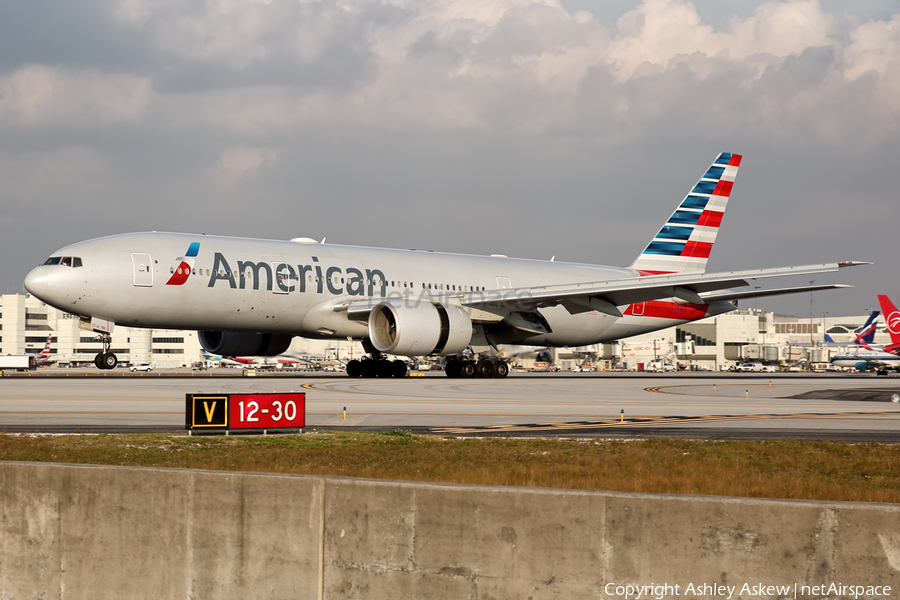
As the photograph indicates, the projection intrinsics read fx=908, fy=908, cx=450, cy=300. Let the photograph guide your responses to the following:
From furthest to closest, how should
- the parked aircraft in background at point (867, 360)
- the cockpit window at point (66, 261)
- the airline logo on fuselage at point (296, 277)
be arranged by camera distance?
the parked aircraft in background at point (867, 360) → the airline logo on fuselage at point (296, 277) → the cockpit window at point (66, 261)

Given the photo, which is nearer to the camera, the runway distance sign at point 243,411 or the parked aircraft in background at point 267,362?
the runway distance sign at point 243,411

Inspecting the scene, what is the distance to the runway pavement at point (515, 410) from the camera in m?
17.1

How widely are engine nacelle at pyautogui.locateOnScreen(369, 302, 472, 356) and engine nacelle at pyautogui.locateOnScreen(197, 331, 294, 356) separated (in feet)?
17.2

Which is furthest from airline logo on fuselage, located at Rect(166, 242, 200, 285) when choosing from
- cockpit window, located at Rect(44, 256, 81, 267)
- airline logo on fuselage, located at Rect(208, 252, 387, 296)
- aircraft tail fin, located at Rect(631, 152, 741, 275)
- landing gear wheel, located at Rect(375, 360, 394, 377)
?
aircraft tail fin, located at Rect(631, 152, 741, 275)

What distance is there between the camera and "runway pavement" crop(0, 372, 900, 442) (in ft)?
56.0

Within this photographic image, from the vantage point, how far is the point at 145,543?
7.38 m

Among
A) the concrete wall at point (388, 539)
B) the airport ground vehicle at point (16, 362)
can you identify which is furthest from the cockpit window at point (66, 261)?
the airport ground vehicle at point (16, 362)

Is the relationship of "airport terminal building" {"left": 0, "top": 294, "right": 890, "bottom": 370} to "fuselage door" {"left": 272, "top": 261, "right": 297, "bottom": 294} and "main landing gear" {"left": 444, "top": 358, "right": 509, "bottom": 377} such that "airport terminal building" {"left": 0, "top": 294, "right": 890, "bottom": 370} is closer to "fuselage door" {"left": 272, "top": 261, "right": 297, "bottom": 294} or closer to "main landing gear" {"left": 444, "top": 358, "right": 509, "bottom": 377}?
"main landing gear" {"left": 444, "top": 358, "right": 509, "bottom": 377}

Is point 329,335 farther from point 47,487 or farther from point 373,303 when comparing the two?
point 47,487

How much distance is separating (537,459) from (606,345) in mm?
127481

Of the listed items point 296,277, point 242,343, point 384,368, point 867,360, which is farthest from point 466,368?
point 867,360

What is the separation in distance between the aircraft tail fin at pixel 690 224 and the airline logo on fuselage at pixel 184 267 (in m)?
24.0

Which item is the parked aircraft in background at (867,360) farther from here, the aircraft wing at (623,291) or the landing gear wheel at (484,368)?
the landing gear wheel at (484,368)

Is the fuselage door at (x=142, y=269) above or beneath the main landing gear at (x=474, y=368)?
above
